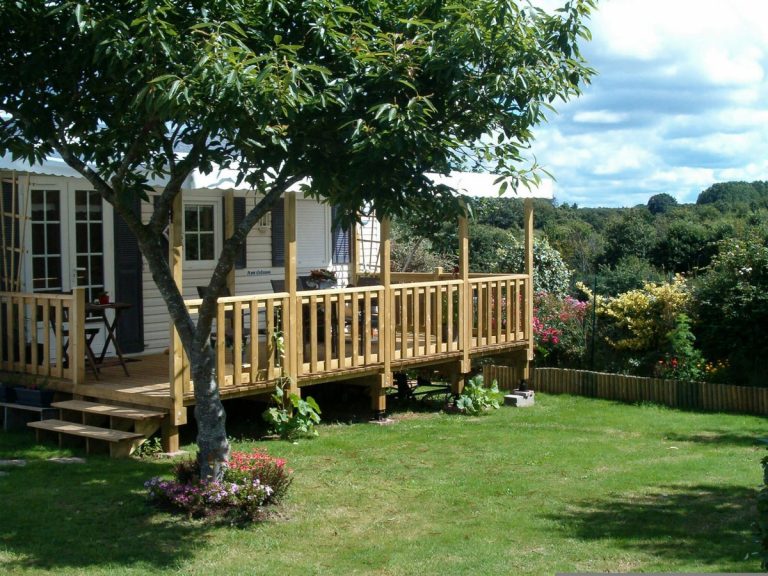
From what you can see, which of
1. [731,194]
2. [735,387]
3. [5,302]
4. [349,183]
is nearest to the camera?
[349,183]

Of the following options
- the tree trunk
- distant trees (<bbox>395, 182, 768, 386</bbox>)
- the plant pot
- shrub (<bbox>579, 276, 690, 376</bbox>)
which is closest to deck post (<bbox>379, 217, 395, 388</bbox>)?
distant trees (<bbox>395, 182, 768, 386</bbox>)

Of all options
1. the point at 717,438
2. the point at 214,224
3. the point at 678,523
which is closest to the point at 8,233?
the point at 214,224

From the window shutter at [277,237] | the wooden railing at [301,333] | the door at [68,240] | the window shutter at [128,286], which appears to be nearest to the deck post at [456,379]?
the wooden railing at [301,333]

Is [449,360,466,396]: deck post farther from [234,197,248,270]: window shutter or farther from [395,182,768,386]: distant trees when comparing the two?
[234,197,248,270]: window shutter

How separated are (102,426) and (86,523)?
2.68m

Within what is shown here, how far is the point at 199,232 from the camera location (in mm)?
12742

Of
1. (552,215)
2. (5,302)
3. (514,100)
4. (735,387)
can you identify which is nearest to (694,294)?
(735,387)

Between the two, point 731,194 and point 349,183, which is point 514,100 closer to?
point 349,183

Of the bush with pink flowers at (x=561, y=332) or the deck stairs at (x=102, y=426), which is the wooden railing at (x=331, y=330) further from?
the bush with pink flowers at (x=561, y=332)

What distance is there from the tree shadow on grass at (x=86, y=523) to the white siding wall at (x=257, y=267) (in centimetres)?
Result: 391

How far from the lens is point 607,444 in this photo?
1046cm

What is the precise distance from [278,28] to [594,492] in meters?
4.67

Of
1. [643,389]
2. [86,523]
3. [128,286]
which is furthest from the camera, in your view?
[643,389]

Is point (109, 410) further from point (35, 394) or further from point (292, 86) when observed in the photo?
point (292, 86)
